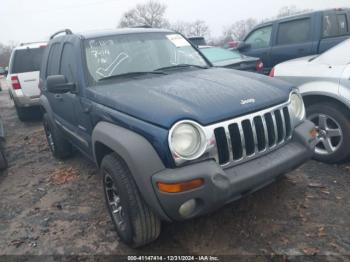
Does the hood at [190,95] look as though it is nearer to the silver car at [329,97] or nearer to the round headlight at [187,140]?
the round headlight at [187,140]

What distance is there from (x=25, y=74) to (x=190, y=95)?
6806 millimetres

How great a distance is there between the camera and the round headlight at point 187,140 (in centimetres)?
230

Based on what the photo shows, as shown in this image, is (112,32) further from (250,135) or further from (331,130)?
(331,130)

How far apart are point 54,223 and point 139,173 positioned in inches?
64.4

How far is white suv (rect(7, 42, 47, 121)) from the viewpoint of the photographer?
8133mm

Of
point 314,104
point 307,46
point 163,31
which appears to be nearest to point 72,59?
point 163,31

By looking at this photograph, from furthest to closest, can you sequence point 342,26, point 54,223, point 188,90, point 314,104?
point 342,26 < point 314,104 < point 54,223 < point 188,90

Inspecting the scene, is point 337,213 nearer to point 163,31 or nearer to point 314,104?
point 314,104

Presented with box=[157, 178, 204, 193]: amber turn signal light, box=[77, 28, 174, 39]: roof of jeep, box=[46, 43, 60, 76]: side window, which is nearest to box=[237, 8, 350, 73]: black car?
box=[77, 28, 174, 39]: roof of jeep

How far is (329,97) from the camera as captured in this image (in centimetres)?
387

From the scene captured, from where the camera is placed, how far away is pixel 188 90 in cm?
279

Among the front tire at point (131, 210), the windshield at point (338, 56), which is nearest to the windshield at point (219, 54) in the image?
the windshield at point (338, 56)

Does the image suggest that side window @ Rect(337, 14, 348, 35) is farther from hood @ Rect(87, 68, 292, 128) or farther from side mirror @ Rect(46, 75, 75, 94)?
side mirror @ Rect(46, 75, 75, 94)

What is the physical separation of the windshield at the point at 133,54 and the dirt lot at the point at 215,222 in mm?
1530
